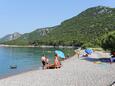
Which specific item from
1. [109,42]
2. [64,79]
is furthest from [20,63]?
[64,79]

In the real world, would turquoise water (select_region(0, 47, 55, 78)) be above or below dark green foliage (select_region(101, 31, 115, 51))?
below

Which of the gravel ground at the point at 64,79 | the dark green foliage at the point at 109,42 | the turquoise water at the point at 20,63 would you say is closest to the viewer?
the gravel ground at the point at 64,79

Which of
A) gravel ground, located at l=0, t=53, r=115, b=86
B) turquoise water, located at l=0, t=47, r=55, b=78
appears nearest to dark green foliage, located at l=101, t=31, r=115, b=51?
turquoise water, located at l=0, t=47, r=55, b=78

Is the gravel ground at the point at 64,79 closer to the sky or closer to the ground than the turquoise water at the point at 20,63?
closer to the sky

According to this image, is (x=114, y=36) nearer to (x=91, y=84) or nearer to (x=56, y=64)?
(x=56, y=64)

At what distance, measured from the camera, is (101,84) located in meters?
20.0

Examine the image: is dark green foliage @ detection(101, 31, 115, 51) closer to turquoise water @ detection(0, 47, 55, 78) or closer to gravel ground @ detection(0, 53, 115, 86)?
turquoise water @ detection(0, 47, 55, 78)

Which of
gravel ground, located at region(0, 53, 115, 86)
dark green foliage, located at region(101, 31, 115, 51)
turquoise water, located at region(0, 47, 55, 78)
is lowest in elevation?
turquoise water, located at region(0, 47, 55, 78)

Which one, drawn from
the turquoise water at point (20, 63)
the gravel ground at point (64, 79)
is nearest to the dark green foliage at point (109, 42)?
the turquoise water at point (20, 63)

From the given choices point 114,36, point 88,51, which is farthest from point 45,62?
point 88,51

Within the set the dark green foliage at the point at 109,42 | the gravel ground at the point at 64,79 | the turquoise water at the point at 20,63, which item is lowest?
the turquoise water at the point at 20,63

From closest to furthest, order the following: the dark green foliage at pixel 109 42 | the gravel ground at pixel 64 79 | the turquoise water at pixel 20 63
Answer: the gravel ground at pixel 64 79 < the dark green foliage at pixel 109 42 < the turquoise water at pixel 20 63

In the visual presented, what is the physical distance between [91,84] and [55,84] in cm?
242

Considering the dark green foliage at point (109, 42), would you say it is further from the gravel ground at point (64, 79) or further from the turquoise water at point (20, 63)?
the gravel ground at point (64, 79)
